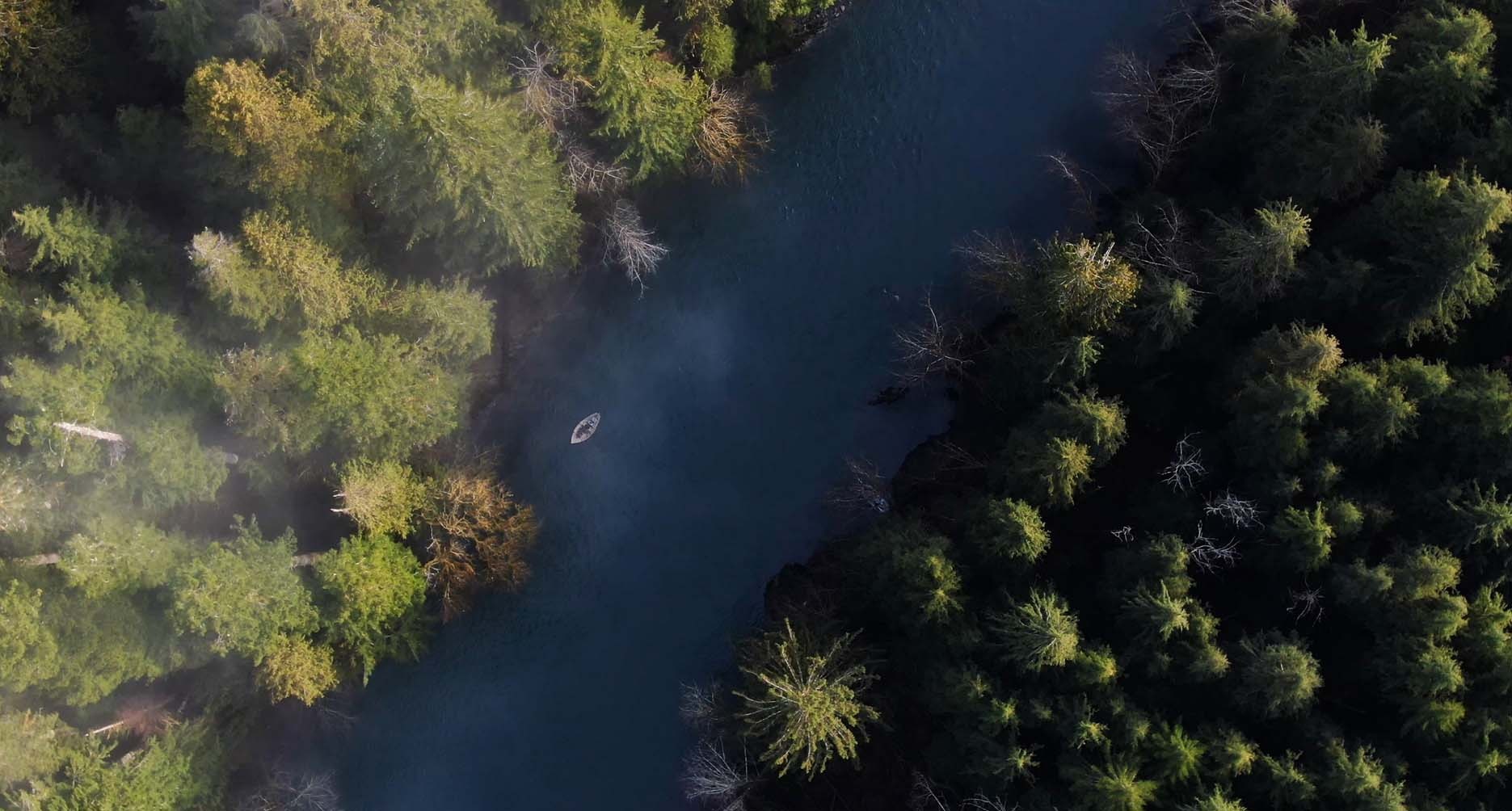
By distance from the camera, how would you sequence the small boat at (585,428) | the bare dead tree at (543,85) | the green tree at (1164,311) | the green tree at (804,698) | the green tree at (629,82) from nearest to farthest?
1. the green tree at (804,698)
2. the green tree at (1164,311)
3. the green tree at (629,82)
4. the bare dead tree at (543,85)
5. the small boat at (585,428)

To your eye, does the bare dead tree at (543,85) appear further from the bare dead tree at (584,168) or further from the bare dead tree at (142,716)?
the bare dead tree at (142,716)

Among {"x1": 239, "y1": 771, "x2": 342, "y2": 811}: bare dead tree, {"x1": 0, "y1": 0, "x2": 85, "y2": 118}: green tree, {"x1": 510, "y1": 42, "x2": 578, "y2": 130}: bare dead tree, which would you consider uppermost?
{"x1": 510, "y1": 42, "x2": 578, "y2": 130}: bare dead tree

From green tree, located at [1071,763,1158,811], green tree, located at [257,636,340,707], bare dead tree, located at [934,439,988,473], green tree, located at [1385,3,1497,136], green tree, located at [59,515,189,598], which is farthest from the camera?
bare dead tree, located at [934,439,988,473]

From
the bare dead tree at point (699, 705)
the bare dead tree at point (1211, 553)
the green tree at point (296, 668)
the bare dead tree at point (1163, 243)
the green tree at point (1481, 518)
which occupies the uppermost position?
the green tree at point (1481, 518)

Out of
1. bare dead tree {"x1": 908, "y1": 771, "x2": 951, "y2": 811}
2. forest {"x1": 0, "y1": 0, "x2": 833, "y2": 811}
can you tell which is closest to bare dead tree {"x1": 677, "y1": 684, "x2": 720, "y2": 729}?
bare dead tree {"x1": 908, "y1": 771, "x2": 951, "y2": 811}

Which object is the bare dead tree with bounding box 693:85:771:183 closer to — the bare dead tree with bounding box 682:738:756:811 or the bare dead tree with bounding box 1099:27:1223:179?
the bare dead tree with bounding box 1099:27:1223:179

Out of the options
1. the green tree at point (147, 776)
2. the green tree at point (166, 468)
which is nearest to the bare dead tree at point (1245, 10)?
the green tree at point (166, 468)

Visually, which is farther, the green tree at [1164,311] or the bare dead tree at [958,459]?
the bare dead tree at [958,459]

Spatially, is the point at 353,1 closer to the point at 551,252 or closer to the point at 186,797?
the point at 551,252
